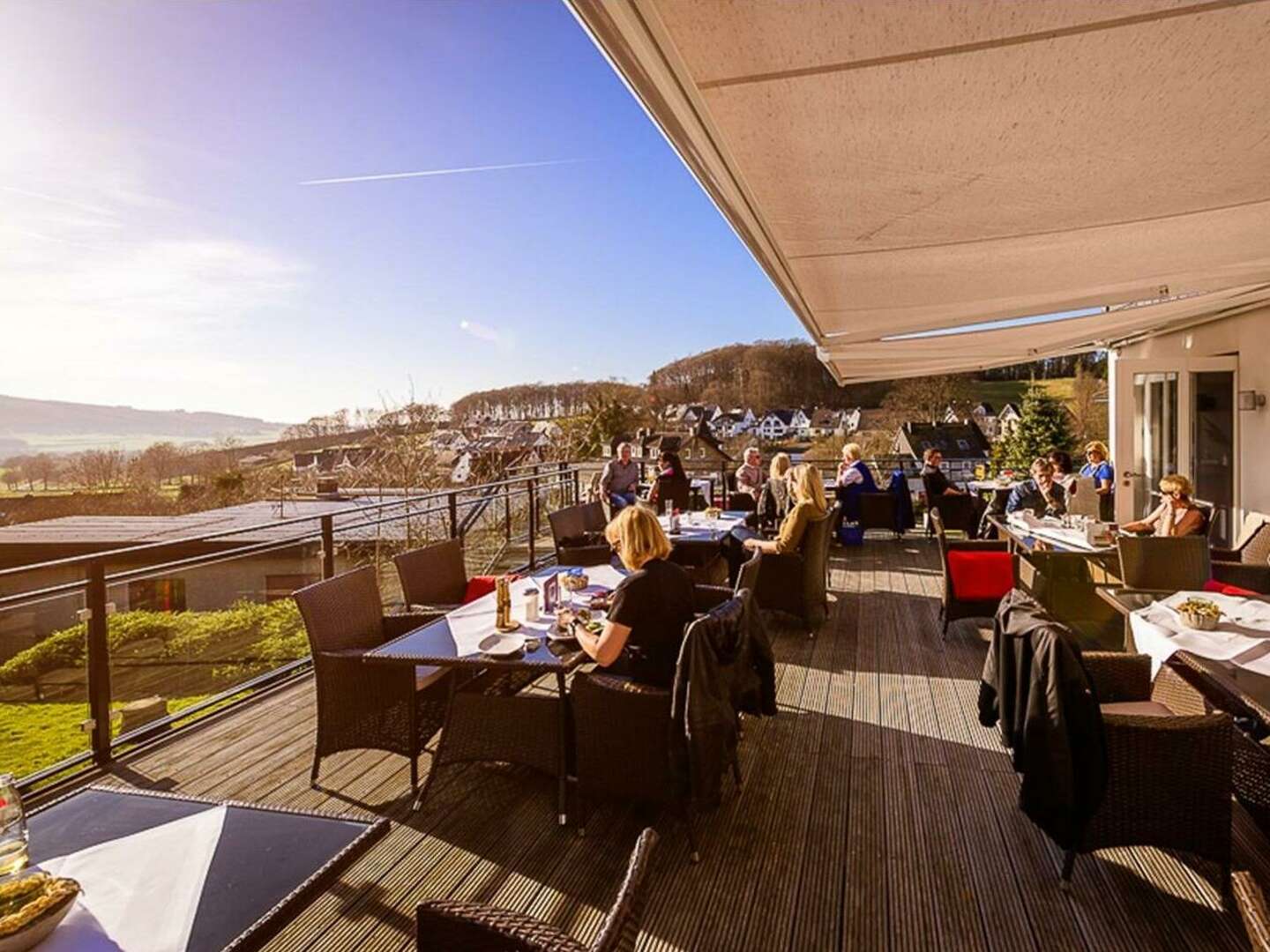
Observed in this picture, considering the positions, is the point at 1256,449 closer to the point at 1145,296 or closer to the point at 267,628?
the point at 1145,296

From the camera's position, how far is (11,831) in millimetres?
1435

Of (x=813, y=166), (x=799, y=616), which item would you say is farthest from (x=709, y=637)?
(x=799, y=616)

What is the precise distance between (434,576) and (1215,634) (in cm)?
396

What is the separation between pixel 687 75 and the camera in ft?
5.57

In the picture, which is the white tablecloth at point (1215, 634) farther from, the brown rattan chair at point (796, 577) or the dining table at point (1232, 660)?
the brown rattan chair at point (796, 577)

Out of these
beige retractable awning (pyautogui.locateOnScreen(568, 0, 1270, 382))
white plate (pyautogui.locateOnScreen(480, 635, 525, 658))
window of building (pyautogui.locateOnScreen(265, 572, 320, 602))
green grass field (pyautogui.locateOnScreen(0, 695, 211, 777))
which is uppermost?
beige retractable awning (pyautogui.locateOnScreen(568, 0, 1270, 382))

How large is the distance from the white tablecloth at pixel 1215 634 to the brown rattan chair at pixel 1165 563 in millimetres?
601

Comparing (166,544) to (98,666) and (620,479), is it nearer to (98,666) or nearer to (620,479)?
(98,666)

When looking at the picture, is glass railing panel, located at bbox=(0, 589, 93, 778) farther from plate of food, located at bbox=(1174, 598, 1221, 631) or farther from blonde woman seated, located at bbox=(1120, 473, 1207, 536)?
A: blonde woman seated, located at bbox=(1120, 473, 1207, 536)

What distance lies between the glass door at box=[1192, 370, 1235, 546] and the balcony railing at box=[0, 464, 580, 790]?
7464 millimetres

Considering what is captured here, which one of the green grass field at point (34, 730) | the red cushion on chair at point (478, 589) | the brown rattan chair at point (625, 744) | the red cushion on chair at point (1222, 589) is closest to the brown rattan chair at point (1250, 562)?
the red cushion on chair at point (1222, 589)

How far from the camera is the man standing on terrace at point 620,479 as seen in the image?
8445 millimetres

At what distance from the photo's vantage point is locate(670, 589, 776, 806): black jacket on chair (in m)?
2.70

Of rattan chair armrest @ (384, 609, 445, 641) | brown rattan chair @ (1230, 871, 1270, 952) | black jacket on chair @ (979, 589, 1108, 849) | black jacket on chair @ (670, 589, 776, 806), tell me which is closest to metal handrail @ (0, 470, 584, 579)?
rattan chair armrest @ (384, 609, 445, 641)
